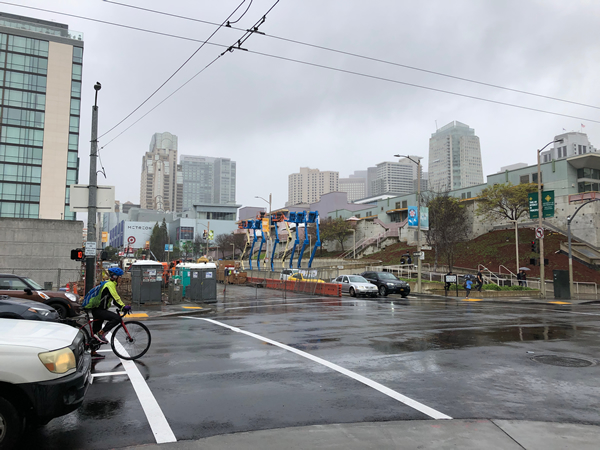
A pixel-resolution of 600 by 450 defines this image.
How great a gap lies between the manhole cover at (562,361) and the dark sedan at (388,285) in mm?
20289

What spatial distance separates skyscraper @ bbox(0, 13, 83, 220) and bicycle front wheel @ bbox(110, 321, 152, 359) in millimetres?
73965

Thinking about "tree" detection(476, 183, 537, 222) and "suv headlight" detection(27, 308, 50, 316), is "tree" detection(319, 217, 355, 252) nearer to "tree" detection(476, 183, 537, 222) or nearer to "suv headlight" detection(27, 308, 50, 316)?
"tree" detection(476, 183, 537, 222)

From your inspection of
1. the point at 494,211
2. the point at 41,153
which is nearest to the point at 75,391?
the point at 494,211

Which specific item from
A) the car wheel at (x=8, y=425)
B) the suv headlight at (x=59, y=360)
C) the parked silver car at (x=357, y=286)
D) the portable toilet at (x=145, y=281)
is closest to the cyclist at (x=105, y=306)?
the suv headlight at (x=59, y=360)

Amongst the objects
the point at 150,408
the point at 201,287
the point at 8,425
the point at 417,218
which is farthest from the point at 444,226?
the point at 8,425

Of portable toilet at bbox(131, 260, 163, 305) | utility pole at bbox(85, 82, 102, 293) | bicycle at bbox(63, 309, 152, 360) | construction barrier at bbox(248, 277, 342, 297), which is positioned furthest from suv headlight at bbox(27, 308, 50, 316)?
construction barrier at bbox(248, 277, 342, 297)

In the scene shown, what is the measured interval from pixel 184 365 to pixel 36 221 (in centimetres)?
2263

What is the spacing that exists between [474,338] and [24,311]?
11046 millimetres

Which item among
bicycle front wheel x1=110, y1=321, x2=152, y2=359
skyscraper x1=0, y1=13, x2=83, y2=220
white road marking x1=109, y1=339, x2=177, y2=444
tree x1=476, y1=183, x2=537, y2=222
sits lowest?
white road marking x1=109, y1=339, x2=177, y2=444

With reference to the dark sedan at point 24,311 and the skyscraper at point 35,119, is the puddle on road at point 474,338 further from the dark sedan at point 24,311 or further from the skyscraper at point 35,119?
the skyscraper at point 35,119

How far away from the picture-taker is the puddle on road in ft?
33.5

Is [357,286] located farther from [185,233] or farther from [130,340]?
[185,233]

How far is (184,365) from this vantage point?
830 centimetres

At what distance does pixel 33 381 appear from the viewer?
4.34m
